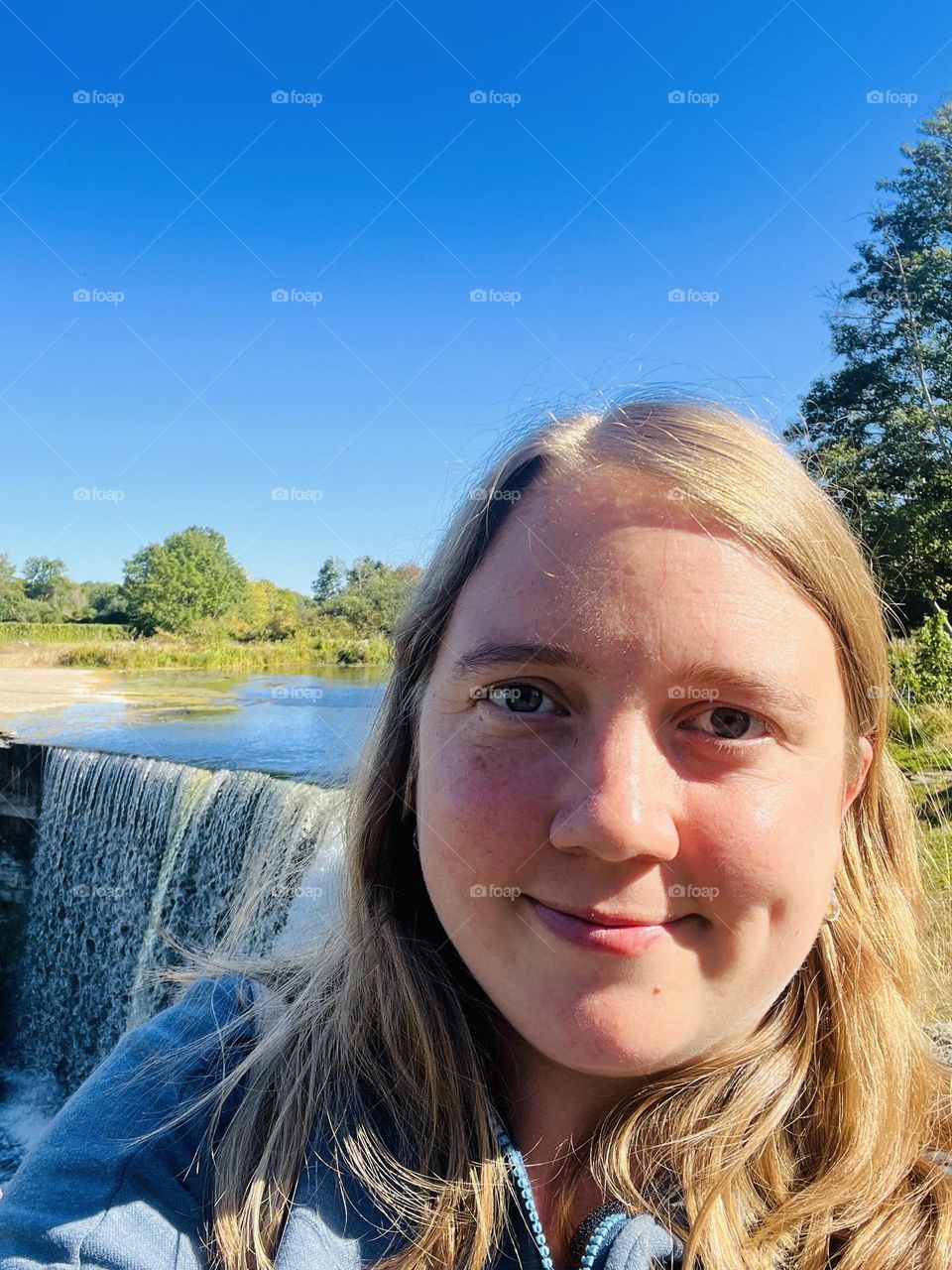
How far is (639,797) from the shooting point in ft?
2.85

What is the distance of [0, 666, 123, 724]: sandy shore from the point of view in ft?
52.5

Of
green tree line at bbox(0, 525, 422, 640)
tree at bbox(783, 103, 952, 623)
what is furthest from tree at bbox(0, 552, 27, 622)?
tree at bbox(783, 103, 952, 623)

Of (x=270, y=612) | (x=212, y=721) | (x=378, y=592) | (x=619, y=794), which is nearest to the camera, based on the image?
(x=619, y=794)

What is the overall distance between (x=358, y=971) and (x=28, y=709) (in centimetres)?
1611

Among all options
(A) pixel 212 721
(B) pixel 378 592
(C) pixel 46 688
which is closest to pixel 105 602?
(C) pixel 46 688

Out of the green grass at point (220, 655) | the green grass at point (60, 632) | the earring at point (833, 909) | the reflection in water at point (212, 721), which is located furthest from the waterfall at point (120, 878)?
the green grass at point (60, 632)

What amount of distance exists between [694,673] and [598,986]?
344 millimetres

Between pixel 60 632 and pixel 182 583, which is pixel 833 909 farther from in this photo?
pixel 182 583

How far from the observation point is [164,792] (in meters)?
8.55

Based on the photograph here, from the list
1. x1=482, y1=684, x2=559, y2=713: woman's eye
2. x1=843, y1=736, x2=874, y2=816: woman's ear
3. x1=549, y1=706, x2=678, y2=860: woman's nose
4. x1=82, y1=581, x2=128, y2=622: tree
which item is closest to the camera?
x1=549, y1=706, x2=678, y2=860: woman's nose

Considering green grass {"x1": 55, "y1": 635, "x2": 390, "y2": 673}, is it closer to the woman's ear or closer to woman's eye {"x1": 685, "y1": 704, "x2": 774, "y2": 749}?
the woman's ear

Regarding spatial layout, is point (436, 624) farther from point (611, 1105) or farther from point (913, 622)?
point (913, 622)

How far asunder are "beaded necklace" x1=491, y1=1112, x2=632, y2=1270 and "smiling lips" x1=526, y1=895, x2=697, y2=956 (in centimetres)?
33

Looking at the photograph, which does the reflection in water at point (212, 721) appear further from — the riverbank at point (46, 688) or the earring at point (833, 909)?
the earring at point (833, 909)
